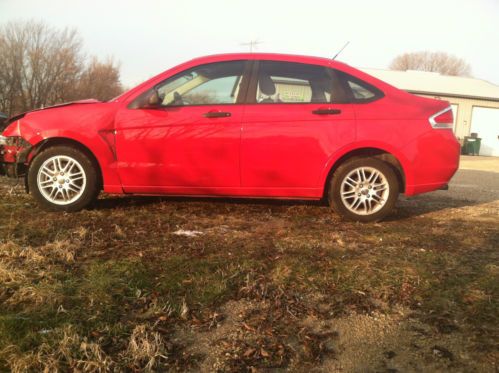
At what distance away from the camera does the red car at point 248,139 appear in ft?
13.7

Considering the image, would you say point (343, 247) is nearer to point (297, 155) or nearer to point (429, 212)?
point (297, 155)

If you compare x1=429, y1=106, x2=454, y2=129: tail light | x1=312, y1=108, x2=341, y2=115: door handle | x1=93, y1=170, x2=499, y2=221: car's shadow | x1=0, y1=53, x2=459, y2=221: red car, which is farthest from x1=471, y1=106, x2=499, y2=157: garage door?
x1=312, y1=108, x2=341, y2=115: door handle

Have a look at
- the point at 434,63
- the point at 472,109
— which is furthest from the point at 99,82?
the point at 434,63

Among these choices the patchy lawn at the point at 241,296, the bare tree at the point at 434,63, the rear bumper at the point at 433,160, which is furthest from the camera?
the bare tree at the point at 434,63

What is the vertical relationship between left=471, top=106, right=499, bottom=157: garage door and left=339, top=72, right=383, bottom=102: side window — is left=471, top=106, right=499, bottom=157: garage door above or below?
below

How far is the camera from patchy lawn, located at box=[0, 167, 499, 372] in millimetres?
1848

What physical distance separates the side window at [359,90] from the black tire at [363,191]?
0.64m

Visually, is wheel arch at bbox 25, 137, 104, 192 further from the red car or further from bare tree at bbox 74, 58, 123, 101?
bare tree at bbox 74, 58, 123, 101

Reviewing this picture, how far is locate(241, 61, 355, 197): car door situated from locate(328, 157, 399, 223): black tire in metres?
0.18

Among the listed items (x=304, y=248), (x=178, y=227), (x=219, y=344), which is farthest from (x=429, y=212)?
(x=219, y=344)

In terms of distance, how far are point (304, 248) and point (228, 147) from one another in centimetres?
141

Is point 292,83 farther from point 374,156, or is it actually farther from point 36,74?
point 36,74

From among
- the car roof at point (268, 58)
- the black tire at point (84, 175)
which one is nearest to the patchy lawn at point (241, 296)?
the black tire at point (84, 175)

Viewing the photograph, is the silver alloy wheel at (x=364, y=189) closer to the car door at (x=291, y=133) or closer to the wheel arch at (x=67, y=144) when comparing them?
the car door at (x=291, y=133)
